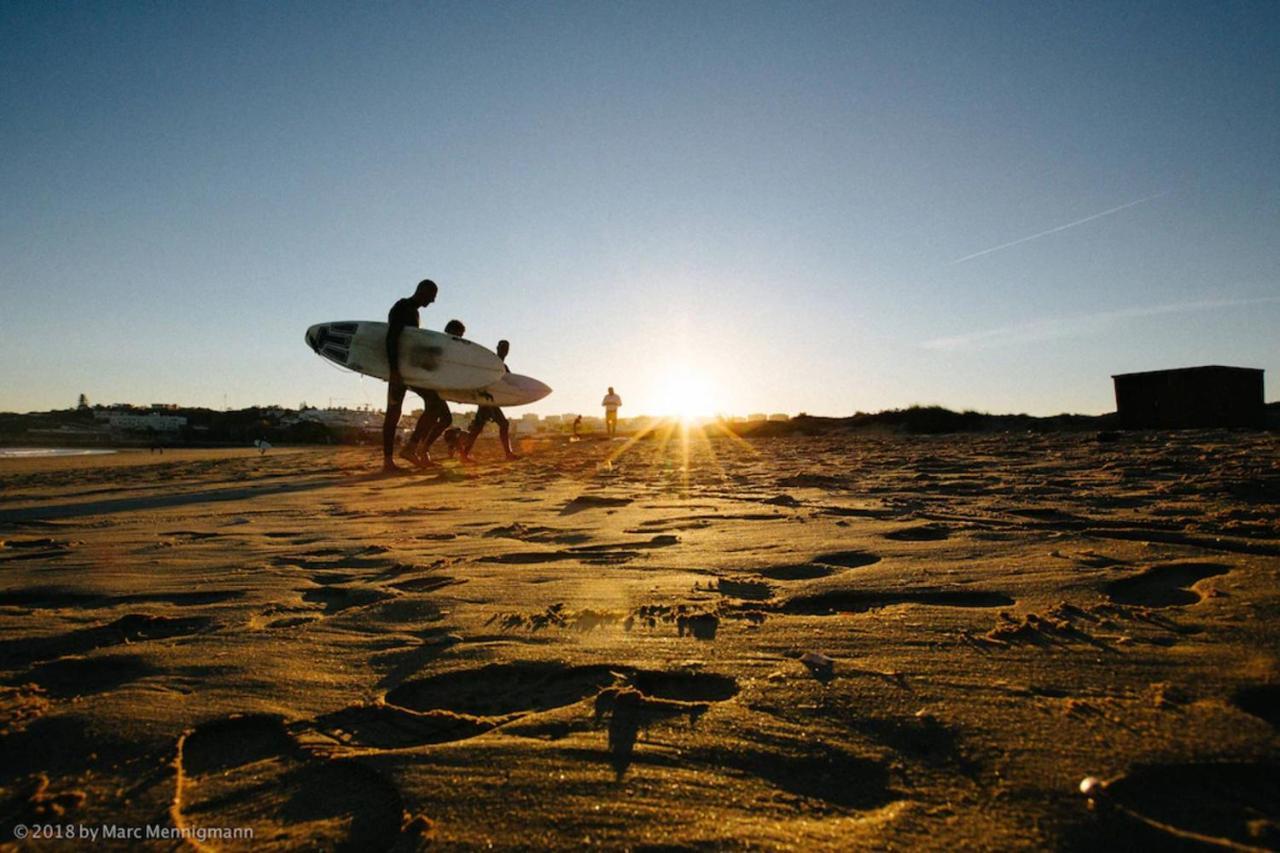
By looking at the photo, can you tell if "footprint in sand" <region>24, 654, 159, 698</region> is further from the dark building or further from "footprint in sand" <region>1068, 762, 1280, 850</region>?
the dark building

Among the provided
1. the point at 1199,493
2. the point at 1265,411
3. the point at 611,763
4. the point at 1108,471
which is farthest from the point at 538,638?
the point at 1265,411

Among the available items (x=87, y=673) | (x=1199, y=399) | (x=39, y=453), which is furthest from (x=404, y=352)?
(x=39, y=453)

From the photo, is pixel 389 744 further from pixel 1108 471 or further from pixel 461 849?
pixel 1108 471

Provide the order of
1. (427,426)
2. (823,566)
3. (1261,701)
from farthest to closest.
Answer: (427,426)
(823,566)
(1261,701)

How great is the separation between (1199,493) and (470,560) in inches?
146

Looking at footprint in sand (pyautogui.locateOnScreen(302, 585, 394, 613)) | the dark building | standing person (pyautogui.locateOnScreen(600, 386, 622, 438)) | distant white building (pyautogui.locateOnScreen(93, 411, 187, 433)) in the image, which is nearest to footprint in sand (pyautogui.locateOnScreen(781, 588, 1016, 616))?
footprint in sand (pyautogui.locateOnScreen(302, 585, 394, 613))

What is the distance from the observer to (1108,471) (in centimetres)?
496

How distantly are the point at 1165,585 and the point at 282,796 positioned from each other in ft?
7.34

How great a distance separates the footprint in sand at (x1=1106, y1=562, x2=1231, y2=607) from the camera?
1.78 meters

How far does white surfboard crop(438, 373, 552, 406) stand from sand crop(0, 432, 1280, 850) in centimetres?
661

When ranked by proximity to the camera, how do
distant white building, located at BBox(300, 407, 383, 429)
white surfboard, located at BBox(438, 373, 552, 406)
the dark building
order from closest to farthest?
white surfboard, located at BBox(438, 373, 552, 406)
the dark building
distant white building, located at BBox(300, 407, 383, 429)

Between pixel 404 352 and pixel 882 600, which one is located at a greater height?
pixel 404 352

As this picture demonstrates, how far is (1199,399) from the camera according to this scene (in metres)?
12.9

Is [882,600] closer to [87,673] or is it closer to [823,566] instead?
[823,566]
